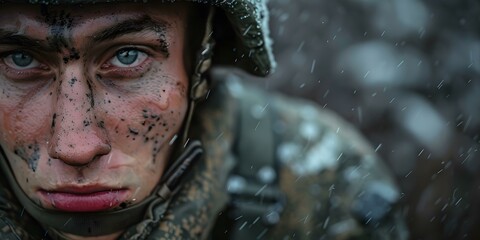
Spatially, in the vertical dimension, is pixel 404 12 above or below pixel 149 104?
below

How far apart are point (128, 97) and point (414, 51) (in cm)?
233

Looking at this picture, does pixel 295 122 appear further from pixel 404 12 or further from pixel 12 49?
pixel 404 12

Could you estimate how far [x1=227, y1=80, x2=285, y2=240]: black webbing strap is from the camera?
2.82 m

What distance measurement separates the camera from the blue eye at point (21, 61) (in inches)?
92.5

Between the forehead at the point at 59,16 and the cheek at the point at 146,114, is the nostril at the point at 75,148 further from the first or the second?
the forehead at the point at 59,16

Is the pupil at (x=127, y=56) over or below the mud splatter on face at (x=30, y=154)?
over

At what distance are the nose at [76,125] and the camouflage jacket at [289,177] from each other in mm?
405

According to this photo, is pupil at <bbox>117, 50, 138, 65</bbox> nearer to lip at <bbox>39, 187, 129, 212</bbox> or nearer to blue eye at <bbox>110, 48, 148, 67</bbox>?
blue eye at <bbox>110, 48, 148, 67</bbox>

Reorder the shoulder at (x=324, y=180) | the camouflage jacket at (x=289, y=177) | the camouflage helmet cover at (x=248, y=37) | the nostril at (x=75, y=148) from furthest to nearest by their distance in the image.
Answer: the shoulder at (x=324, y=180)
the camouflage jacket at (x=289, y=177)
the camouflage helmet cover at (x=248, y=37)
the nostril at (x=75, y=148)

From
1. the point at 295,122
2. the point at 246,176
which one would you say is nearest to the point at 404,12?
the point at 295,122

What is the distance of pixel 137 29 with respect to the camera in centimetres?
236

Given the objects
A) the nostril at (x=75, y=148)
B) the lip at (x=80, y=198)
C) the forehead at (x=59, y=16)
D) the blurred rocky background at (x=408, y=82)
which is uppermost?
the forehead at (x=59, y=16)

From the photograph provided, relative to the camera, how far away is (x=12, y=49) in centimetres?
235

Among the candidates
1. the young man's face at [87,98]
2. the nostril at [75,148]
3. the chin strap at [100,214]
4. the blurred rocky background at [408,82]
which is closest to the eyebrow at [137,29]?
the young man's face at [87,98]
